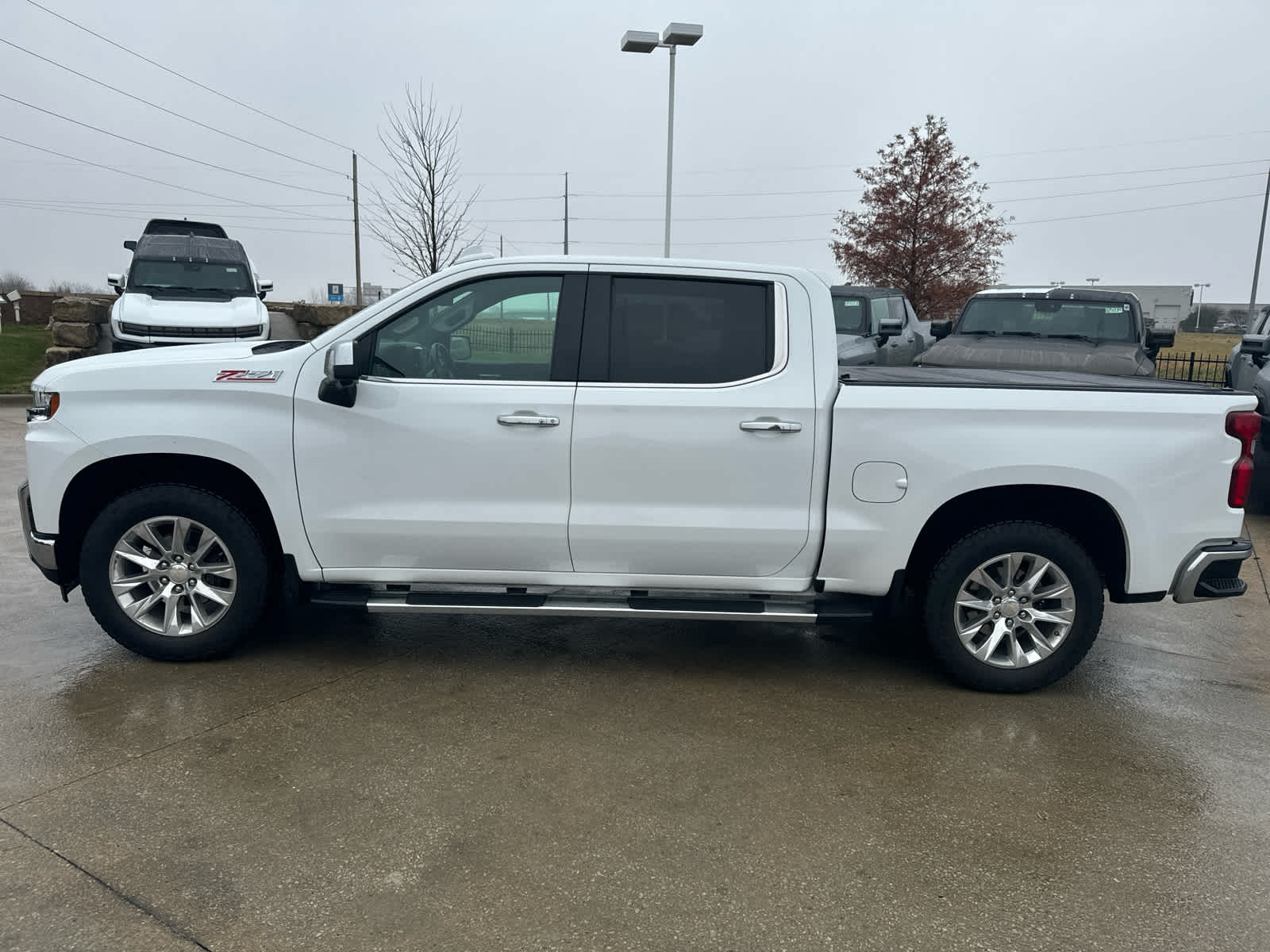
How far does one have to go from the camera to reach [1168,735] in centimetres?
418

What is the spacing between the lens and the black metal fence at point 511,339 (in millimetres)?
4469

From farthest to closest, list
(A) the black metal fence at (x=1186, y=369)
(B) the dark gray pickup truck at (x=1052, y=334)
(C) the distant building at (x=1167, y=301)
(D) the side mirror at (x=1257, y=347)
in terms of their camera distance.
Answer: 1. (C) the distant building at (x=1167, y=301)
2. (A) the black metal fence at (x=1186, y=369)
3. (B) the dark gray pickup truck at (x=1052, y=334)
4. (D) the side mirror at (x=1257, y=347)

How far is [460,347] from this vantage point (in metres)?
4.45

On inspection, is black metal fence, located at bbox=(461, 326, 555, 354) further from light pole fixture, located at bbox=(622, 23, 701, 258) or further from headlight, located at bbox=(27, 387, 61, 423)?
light pole fixture, located at bbox=(622, 23, 701, 258)

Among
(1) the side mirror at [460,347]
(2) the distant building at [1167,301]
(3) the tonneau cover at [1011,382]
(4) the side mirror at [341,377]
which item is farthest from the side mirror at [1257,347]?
(2) the distant building at [1167,301]

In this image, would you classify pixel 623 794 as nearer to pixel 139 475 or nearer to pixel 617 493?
pixel 617 493

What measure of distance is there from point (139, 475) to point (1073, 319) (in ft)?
31.0

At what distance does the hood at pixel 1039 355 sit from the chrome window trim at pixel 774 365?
17.6ft

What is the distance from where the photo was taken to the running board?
436cm

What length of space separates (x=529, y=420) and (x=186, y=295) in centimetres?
1357

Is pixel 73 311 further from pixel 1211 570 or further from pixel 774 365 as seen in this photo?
pixel 1211 570

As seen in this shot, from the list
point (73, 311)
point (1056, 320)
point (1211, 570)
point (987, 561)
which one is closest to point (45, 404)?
point (987, 561)

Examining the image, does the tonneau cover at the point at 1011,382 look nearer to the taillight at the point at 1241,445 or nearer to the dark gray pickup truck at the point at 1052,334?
the taillight at the point at 1241,445

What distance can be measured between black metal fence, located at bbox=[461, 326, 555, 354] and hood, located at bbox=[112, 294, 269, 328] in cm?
1200
